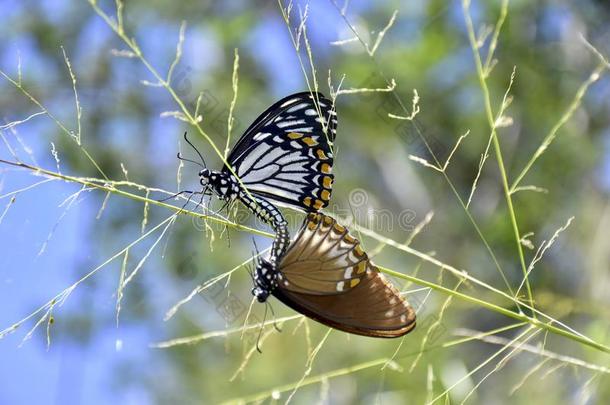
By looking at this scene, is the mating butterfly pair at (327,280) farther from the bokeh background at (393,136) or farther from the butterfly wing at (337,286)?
the bokeh background at (393,136)

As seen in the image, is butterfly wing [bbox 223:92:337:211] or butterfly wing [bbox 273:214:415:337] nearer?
butterfly wing [bbox 273:214:415:337]

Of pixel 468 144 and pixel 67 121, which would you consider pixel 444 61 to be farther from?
pixel 67 121

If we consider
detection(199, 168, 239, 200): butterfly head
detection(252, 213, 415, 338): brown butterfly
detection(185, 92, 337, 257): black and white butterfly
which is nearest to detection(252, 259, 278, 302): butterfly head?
detection(252, 213, 415, 338): brown butterfly

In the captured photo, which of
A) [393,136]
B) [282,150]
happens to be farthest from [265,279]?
[393,136]

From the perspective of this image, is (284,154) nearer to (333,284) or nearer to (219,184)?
(219,184)

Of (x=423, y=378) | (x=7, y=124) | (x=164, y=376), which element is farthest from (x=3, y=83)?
(x=7, y=124)

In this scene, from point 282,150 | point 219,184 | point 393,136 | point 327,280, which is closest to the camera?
point 327,280

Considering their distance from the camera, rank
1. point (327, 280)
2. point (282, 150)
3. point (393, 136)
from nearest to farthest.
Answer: point (327, 280)
point (282, 150)
point (393, 136)

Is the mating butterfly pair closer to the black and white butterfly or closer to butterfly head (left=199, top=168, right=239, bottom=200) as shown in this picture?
butterfly head (left=199, top=168, right=239, bottom=200)
